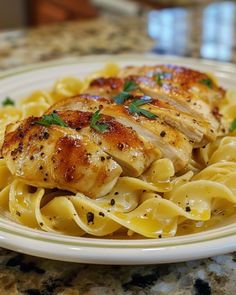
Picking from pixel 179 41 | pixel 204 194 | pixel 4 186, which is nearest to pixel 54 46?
pixel 179 41

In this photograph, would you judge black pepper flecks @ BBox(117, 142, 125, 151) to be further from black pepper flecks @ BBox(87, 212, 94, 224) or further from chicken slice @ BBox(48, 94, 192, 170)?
black pepper flecks @ BBox(87, 212, 94, 224)

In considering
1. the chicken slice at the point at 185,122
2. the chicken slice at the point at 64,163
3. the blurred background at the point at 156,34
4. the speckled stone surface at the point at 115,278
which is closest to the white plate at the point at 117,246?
the speckled stone surface at the point at 115,278

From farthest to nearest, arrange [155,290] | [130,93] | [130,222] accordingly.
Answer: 1. [130,93]
2. [130,222]
3. [155,290]

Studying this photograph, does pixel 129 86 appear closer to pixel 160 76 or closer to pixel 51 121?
pixel 160 76

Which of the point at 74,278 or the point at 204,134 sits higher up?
the point at 204,134

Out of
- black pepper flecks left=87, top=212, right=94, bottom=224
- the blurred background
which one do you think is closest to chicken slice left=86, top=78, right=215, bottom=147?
black pepper flecks left=87, top=212, right=94, bottom=224

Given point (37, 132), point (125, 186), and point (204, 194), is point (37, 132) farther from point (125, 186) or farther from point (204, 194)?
point (204, 194)

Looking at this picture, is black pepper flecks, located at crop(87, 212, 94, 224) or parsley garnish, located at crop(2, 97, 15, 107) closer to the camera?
black pepper flecks, located at crop(87, 212, 94, 224)

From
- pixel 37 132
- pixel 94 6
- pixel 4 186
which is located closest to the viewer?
pixel 37 132
